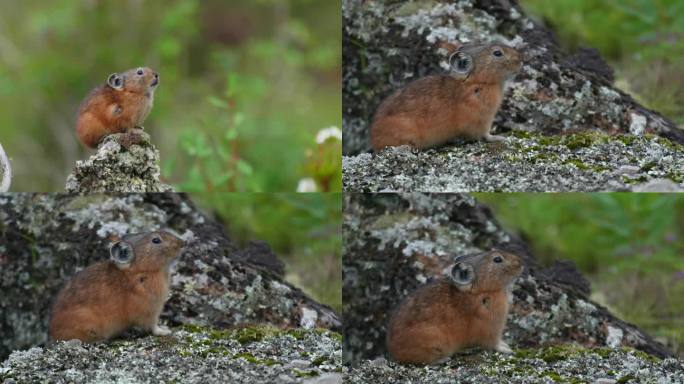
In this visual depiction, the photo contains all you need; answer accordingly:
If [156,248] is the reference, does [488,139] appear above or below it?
above

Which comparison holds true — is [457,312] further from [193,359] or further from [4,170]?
[4,170]

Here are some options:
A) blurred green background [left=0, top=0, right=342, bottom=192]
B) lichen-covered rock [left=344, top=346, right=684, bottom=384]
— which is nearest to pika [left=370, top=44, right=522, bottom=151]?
lichen-covered rock [left=344, top=346, right=684, bottom=384]

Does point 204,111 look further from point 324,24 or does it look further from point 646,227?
point 646,227

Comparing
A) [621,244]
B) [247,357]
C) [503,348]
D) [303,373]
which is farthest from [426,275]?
[621,244]

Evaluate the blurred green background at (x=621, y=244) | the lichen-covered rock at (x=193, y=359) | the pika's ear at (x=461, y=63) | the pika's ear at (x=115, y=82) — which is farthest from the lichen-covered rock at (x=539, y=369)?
the pika's ear at (x=115, y=82)

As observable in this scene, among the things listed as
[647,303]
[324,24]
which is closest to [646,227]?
[647,303]

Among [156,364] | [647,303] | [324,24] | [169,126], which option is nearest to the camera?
[156,364]

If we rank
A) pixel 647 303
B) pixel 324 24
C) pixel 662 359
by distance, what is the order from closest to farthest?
1. pixel 662 359
2. pixel 647 303
3. pixel 324 24
